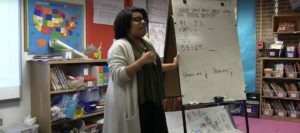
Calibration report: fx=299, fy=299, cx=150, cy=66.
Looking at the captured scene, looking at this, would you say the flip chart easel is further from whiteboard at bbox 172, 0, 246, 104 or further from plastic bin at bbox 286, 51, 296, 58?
plastic bin at bbox 286, 51, 296, 58

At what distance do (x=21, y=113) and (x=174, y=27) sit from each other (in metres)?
1.76

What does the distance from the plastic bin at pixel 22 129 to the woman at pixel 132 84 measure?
3.64 ft

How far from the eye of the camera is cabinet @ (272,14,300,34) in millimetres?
4500

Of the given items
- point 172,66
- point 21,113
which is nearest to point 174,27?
point 172,66

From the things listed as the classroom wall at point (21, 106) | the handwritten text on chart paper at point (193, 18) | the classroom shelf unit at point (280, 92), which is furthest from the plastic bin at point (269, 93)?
the classroom wall at point (21, 106)

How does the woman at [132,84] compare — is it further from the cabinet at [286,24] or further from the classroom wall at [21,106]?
Answer: the cabinet at [286,24]

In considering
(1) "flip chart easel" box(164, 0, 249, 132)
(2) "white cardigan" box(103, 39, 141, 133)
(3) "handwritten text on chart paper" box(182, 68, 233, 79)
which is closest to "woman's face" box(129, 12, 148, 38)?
(2) "white cardigan" box(103, 39, 141, 133)

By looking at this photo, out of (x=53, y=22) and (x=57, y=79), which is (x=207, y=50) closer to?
(x=57, y=79)

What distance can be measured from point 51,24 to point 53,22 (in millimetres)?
32

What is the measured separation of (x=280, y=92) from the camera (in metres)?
4.55

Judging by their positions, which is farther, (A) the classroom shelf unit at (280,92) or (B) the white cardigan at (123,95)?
(A) the classroom shelf unit at (280,92)

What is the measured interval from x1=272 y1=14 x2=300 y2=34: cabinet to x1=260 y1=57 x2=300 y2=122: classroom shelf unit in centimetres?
43

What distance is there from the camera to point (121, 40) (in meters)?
1.93

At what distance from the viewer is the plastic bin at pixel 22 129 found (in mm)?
2653
